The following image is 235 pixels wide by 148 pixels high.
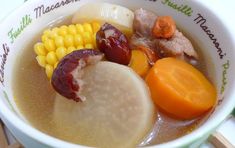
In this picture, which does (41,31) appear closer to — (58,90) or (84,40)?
(84,40)

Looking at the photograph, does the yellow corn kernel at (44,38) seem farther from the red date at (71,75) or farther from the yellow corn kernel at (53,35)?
the red date at (71,75)

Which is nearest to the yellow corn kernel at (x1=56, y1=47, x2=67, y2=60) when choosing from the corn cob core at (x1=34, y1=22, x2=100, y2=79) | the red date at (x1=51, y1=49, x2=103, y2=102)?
the corn cob core at (x1=34, y1=22, x2=100, y2=79)

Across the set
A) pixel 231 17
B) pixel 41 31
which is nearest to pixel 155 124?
pixel 41 31

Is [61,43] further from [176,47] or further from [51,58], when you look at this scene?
[176,47]

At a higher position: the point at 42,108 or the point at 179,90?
the point at 179,90

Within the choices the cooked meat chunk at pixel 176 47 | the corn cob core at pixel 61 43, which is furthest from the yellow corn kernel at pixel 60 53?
the cooked meat chunk at pixel 176 47

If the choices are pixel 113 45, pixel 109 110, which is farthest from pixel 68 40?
pixel 109 110

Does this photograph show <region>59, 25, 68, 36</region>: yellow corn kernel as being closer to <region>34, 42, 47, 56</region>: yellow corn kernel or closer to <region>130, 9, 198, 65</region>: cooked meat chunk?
<region>34, 42, 47, 56</region>: yellow corn kernel

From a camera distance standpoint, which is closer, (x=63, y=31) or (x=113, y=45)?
(x=113, y=45)
